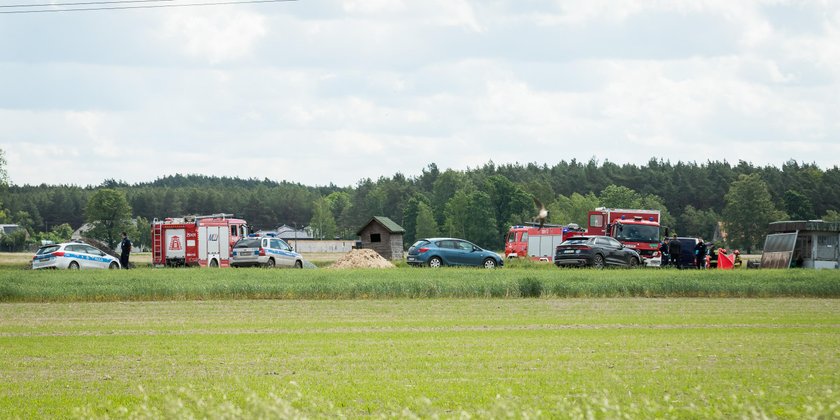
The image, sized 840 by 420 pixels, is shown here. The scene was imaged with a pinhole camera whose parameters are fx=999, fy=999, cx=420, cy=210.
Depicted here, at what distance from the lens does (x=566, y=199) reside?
145000 millimetres

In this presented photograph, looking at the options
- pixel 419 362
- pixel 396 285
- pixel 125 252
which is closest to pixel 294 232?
pixel 125 252

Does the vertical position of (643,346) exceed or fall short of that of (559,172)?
it falls short

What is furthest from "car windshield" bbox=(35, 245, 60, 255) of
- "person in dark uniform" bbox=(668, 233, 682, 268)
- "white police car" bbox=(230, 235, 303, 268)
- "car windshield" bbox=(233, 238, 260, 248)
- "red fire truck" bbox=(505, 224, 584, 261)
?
"person in dark uniform" bbox=(668, 233, 682, 268)

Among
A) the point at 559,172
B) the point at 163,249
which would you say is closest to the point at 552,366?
the point at 163,249

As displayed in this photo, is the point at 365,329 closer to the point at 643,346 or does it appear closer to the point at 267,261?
the point at 643,346

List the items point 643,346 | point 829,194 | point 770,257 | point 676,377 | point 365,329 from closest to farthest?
point 676,377 → point 643,346 → point 365,329 → point 770,257 → point 829,194

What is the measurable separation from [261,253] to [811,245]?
86.2 ft

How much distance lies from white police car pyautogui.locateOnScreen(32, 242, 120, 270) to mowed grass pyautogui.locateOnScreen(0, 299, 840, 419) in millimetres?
18520

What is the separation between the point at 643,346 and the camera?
18344mm

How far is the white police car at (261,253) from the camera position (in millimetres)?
46906

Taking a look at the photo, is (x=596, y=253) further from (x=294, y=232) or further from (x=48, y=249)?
(x=294, y=232)

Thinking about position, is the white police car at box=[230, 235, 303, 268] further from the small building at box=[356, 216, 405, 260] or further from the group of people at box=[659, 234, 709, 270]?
the group of people at box=[659, 234, 709, 270]

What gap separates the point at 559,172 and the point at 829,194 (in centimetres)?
5073

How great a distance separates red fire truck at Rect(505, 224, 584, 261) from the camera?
186ft
